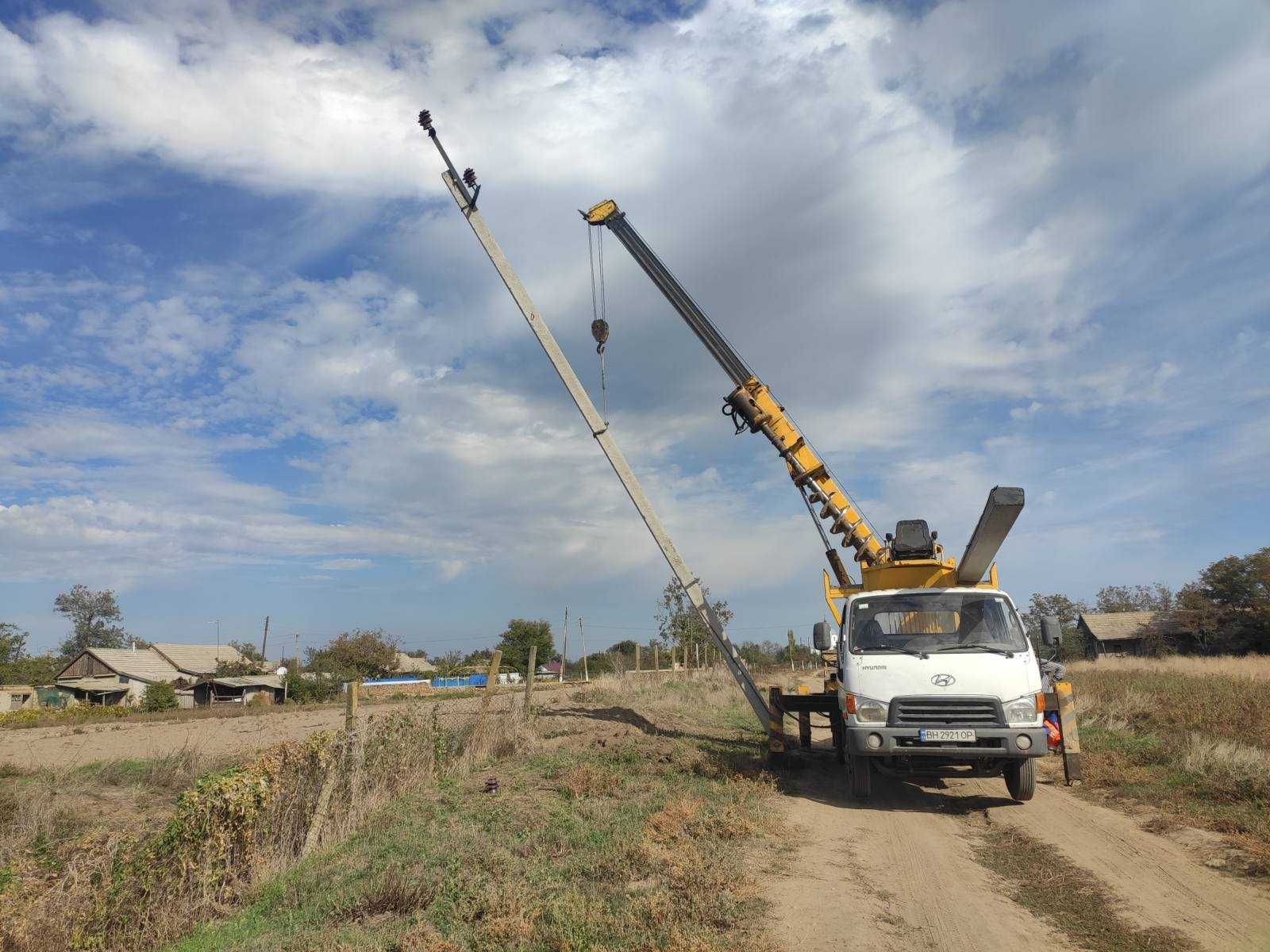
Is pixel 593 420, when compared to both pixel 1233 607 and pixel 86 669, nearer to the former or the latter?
pixel 1233 607

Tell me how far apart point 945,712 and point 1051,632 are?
83.8 inches

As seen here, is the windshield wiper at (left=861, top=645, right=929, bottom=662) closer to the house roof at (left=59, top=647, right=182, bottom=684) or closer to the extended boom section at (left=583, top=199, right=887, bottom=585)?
the extended boom section at (left=583, top=199, right=887, bottom=585)

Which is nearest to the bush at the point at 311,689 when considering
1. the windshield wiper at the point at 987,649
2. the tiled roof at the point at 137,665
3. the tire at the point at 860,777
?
the tiled roof at the point at 137,665

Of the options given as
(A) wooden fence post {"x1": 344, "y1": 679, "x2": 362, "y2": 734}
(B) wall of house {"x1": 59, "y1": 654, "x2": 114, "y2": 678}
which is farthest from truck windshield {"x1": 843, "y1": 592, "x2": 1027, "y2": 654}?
(B) wall of house {"x1": 59, "y1": 654, "x2": 114, "y2": 678}

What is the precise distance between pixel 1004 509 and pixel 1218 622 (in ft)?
145

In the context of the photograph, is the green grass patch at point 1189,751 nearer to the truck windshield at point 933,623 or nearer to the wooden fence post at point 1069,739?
the wooden fence post at point 1069,739

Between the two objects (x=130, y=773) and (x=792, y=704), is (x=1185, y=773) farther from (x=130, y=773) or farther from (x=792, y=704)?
(x=130, y=773)

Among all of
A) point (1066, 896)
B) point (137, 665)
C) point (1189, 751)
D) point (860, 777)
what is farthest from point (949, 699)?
point (137, 665)

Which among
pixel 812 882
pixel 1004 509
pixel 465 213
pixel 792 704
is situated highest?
pixel 465 213

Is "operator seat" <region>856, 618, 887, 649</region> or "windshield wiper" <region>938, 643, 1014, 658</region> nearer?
"windshield wiper" <region>938, 643, 1014, 658</region>

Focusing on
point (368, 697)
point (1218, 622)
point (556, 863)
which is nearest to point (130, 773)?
point (556, 863)

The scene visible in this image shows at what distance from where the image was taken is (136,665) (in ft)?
183

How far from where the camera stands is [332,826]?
7961 millimetres

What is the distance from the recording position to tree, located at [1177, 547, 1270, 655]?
1556 inches
